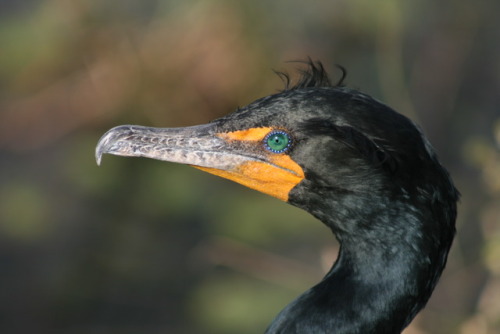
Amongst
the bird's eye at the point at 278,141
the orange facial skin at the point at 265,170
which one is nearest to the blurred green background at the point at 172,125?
the orange facial skin at the point at 265,170

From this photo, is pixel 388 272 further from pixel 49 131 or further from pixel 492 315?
pixel 49 131

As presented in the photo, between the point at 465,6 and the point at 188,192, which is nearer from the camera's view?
the point at 188,192

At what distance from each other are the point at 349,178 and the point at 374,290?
0.38m

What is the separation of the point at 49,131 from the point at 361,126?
5.59 meters

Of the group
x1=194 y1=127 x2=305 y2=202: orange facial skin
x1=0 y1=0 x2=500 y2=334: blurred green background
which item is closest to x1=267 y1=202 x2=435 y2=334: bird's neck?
x1=194 y1=127 x2=305 y2=202: orange facial skin

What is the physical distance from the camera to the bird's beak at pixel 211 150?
3102 millimetres

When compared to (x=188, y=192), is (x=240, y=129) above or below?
above

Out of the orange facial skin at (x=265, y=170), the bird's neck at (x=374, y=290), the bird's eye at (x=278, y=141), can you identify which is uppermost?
the bird's eye at (x=278, y=141)

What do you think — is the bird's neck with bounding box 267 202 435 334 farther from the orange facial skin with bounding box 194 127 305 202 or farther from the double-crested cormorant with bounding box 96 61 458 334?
the orange facial skin with bounding box 194 127 305 202

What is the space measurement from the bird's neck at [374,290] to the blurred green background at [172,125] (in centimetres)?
321

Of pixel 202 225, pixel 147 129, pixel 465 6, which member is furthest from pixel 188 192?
pixel 147 129

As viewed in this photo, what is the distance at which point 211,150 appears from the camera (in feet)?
10.3

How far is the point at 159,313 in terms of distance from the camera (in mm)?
7035

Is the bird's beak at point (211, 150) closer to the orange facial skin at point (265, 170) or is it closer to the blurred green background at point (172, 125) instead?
the orange facial skin at point (265, 170)
